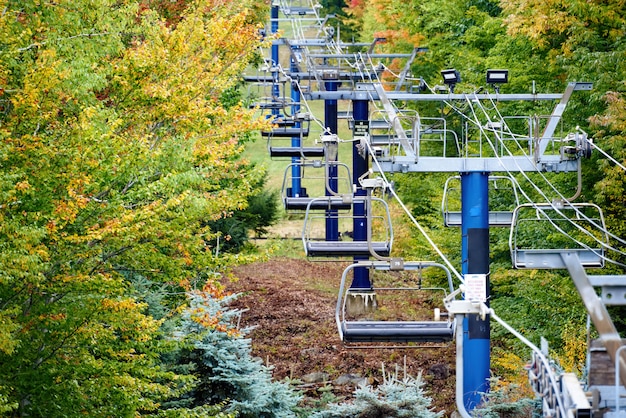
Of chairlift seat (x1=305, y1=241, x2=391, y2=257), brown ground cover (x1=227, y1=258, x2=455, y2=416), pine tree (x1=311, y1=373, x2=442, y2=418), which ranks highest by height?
chairlift seat (x1=305, y1=241, x2=391, y2=257)

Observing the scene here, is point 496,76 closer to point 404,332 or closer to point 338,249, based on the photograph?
point 338,249

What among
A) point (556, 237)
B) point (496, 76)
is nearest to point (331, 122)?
point (556, 237)

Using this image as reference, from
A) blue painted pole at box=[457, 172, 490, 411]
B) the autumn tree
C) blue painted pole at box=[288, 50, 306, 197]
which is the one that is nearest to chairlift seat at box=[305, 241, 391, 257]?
blue painted pole at box=[457, 172, 490, 411]

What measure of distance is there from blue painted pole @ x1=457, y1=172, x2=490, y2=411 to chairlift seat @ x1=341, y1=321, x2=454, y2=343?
3397 millimetres

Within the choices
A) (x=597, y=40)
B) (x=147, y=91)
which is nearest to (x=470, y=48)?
(x=597, y=40)

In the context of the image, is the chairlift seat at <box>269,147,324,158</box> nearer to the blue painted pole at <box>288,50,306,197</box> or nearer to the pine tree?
the blue painted pole at <box>288,50,306,197</box>

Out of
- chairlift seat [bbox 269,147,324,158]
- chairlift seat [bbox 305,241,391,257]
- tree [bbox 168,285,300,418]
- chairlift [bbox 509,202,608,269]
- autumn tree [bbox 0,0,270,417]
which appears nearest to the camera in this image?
autumn tree [bbox 0,0,270,417]

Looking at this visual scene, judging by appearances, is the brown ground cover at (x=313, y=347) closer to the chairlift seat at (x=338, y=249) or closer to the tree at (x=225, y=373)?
the tree at (x=225, y=373)

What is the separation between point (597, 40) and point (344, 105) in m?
50.6

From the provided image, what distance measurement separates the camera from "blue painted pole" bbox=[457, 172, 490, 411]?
2038cm

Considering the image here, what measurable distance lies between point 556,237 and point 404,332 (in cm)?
748

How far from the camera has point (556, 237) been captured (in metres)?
23.4

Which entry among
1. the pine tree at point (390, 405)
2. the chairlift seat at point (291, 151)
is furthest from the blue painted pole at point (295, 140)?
the pine tree at point (390, 405)

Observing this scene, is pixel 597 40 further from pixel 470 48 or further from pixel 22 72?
pixel 22 72
